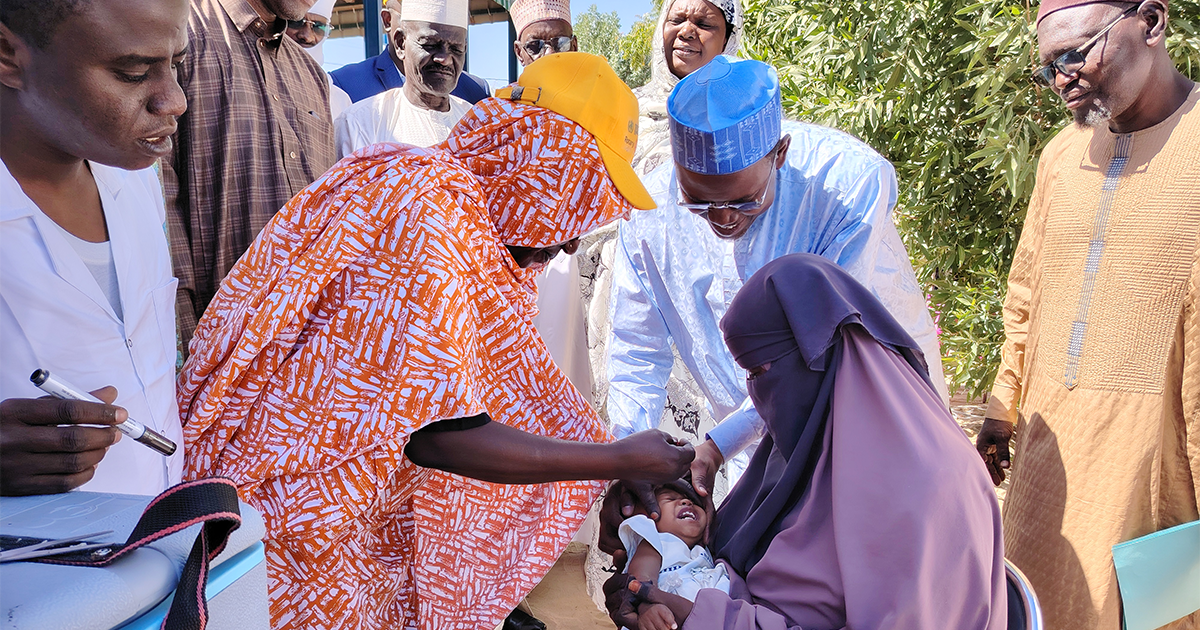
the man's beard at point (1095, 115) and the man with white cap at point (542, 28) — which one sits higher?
the man's beard at point (1095, 115)

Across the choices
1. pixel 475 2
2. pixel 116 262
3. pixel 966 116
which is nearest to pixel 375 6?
pixel 475 2

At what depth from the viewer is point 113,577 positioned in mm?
841

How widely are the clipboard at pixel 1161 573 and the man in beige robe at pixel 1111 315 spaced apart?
136mm

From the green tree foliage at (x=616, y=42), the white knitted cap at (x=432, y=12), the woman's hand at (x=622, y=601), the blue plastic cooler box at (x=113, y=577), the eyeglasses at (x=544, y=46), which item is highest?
the blue plastic cooler box at (x=113, y=577)

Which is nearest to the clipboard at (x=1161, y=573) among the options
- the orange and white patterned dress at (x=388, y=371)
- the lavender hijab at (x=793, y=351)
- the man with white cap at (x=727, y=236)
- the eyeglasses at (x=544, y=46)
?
the man with white cap at (x=727, y=236)

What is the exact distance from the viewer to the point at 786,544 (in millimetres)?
1875

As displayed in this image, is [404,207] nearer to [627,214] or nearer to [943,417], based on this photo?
[627,214]

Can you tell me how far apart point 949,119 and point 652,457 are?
3.87 metres

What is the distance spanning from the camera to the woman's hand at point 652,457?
188 centimetres

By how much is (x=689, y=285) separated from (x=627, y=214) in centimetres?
76

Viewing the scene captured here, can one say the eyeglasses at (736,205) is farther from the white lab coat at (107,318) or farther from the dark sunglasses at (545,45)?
the dark sunglasses at (545,45)

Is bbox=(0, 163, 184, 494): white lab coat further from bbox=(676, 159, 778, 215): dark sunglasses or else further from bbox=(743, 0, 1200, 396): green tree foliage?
bbox=(743, 0, 1200, 396): green tree foliage

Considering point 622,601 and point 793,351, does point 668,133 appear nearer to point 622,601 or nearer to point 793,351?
point 793,351

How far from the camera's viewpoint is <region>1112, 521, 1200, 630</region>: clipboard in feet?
7.63
